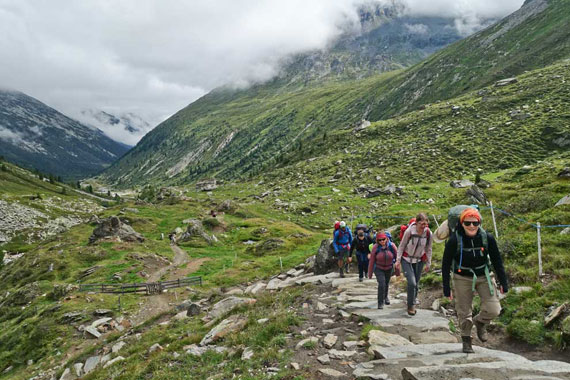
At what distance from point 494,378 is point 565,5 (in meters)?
208

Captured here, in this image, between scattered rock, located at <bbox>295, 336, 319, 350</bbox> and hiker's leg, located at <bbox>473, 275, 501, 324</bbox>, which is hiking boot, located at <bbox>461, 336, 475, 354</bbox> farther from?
scattered rock, located at <bbox>295, 336, 319, 350</bbox>

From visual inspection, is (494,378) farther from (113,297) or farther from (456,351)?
(113,297)

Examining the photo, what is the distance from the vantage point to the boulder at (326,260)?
22.5 metres

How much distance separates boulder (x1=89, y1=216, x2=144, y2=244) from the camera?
4516 cm

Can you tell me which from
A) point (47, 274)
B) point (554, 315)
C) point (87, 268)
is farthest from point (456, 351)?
point (47, 274)

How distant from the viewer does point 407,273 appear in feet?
38.3

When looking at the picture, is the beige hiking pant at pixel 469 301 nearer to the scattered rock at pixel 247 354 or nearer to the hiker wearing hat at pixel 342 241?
the scattered rock at pixel 247 354

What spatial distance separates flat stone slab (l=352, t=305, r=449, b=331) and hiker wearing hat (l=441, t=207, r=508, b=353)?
2647 millimetres

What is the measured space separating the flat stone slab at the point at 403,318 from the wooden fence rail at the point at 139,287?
21.2m

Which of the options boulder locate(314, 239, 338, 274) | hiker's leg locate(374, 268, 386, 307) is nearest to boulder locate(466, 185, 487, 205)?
boulder locate(314, 239, 338, 274)

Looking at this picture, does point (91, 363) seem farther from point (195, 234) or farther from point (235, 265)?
point (195, 234)

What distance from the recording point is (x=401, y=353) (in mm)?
8398

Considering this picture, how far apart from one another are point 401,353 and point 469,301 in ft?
7.09

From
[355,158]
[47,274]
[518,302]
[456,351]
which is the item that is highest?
[355,158]
